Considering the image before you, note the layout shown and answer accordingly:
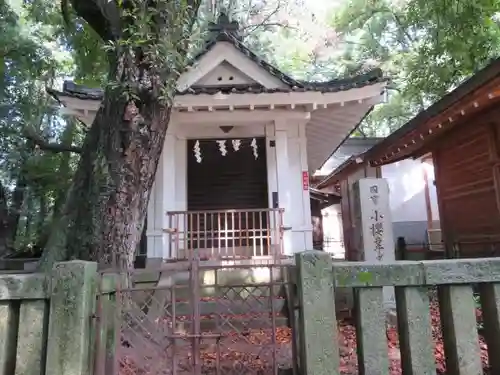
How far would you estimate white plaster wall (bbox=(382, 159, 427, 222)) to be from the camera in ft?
63.7

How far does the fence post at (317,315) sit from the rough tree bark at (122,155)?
8.61 feet

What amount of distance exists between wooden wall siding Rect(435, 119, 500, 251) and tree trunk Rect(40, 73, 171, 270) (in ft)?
21.5

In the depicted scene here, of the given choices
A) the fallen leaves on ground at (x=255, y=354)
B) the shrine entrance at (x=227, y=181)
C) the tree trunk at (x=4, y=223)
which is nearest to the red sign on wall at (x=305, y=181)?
the shrine entrance at (x=227, y=181)

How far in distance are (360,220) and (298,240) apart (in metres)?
2.33

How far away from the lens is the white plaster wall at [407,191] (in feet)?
63.7

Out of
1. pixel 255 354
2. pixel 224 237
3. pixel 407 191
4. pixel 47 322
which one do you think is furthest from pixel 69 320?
pixel 407 191

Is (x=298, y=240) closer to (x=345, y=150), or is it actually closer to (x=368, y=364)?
(x=368, y=364)

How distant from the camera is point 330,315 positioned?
9.03ft

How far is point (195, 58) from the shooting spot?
8680 millimetres

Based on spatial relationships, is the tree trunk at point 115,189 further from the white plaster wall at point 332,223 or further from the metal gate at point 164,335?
the white plaster wall at point 332,223

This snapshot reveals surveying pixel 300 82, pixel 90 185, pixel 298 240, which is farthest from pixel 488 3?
pixel 90 185

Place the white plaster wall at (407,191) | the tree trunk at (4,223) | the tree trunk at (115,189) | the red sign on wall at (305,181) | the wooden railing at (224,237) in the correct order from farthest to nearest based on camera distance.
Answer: the white plaster wall at (407,191) → the tree trunk at (4,223) → the red sign on wall at (305,181) → the wooden railing at (224,237) → the tree trunk at (115,189)

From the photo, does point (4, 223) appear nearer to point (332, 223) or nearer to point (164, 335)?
point (164, 335)

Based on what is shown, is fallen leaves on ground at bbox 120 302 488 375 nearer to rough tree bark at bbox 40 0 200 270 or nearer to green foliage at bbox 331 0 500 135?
rough tree bark at bbox 40 0 200 270
